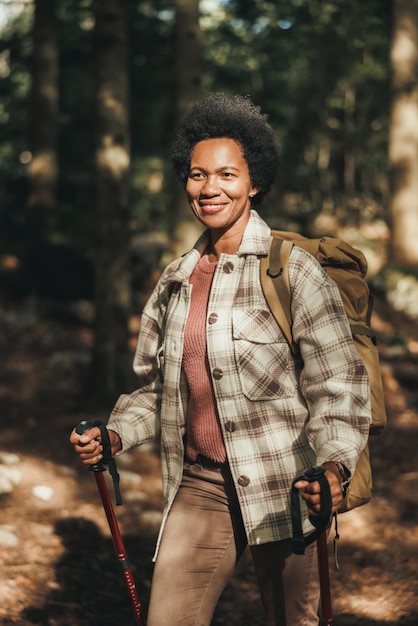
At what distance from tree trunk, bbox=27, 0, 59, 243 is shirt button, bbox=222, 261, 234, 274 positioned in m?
11.3

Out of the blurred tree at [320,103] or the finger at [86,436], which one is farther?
the blurred tree at [320,103]

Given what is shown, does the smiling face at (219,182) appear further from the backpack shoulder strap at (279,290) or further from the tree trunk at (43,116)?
the tree trunk at (43,116)

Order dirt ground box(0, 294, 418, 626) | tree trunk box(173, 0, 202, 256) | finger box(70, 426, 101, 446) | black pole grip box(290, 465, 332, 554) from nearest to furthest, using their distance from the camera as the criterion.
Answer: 1. black pole grip box(290, 465, 332, 554)
2. finger box(70, 426, 101, 446)
3. dirt ground box(0, 294, 418, 626)
4. tree trunk box(173, 0, 202, 256)

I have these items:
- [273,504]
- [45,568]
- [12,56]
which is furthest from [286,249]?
[12,56]

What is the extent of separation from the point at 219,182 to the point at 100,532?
397cm

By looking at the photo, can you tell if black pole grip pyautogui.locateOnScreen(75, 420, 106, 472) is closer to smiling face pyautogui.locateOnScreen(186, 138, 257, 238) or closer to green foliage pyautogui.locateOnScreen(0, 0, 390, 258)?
smiling face pyautogui.locateOnScreen(186, 138, 257, 238)

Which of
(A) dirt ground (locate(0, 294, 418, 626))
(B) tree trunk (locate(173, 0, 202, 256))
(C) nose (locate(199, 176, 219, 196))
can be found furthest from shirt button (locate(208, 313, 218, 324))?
(B) tree trunk (locate(173, 0, 202, 256))

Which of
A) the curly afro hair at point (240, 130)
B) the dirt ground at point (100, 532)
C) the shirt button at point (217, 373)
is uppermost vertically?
the curly afro hair at point (240, 130)

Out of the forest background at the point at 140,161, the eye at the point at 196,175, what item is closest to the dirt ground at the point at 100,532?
the forest background at the point at 140,161

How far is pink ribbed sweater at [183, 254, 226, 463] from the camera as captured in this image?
3.12m

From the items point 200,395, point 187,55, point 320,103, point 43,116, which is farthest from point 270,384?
point 320,103

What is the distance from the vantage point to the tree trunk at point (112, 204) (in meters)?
8.82

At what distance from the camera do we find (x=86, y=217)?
49.5ft

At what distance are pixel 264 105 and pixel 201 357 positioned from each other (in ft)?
66.0
